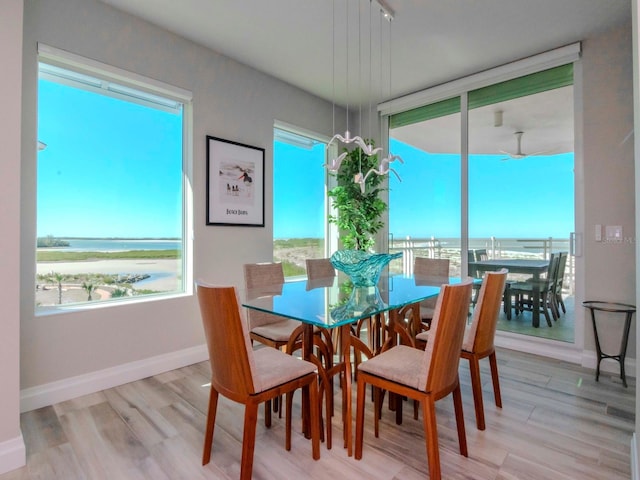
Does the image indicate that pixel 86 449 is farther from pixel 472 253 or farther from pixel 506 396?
pixel 472 253

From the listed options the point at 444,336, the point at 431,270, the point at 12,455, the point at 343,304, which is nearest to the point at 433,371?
the point at 444,336

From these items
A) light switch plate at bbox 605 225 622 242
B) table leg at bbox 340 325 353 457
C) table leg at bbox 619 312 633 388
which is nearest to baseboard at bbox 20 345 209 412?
table leg at bbox 340 325 353 457

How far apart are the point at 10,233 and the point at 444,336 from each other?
217cm

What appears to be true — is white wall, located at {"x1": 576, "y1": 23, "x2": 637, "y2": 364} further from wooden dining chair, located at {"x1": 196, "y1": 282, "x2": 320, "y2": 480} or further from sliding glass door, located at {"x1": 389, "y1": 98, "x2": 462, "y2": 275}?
wooden dining chair, located at {"x1": 196, "y1": 282, "x2": 320, "y2": 480}

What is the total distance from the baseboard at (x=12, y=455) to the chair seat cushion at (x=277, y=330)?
1.31 meters

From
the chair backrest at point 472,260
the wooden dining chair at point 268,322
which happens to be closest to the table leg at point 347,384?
the wooden dining chair at point 268,322

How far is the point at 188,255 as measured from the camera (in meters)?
3.16

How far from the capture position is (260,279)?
2.70 metres

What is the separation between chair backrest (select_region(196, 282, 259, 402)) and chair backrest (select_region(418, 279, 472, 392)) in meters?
0.78

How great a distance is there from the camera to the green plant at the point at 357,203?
13.5 ft

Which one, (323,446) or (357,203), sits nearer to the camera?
(323,446)

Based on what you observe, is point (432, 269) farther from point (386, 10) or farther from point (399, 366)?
point (386, 10)

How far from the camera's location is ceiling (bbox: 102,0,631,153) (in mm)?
2621

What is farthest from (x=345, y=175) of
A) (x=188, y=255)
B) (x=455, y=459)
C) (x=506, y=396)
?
(x=455, y=459)
